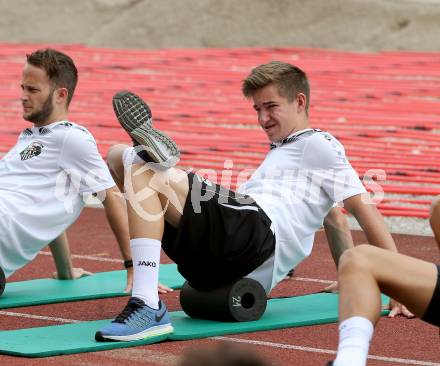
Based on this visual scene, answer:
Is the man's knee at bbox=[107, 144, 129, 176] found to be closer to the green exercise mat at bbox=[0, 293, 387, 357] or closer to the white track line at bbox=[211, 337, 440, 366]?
the green exercise mat at bbox=[0, 293, 387, 357]

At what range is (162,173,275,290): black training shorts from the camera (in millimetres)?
4750

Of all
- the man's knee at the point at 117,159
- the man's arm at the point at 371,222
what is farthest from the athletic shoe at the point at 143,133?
the man's arm at the point at 371,222

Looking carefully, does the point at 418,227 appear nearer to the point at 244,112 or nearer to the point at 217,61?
the point at 244,112

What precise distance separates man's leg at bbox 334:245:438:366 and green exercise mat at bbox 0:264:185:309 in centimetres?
254

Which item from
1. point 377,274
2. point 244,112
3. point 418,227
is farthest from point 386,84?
point 377,274

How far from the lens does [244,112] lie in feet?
42.5

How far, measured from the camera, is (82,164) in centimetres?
577

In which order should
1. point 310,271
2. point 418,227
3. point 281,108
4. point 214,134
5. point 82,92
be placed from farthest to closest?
point 82,92 → point 214,134 → point 418,227 → point 310,271 → point 281,108

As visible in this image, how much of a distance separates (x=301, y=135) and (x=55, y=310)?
1.42 m

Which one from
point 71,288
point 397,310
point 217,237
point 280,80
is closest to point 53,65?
point 71,288

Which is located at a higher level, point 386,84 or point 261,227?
point 386,84

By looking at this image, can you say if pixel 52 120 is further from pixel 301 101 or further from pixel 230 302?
pixel 230 302

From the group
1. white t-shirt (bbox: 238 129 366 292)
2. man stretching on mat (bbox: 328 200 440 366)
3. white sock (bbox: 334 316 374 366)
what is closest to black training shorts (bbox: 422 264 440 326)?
man stretching on mat (bbox: 328 200 440 366)

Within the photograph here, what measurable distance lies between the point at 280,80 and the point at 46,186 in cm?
137
